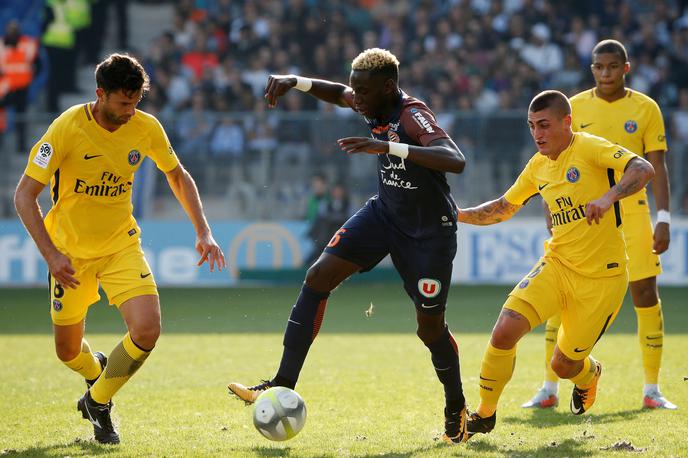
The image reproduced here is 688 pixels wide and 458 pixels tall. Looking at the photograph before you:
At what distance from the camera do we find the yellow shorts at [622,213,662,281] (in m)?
7.53

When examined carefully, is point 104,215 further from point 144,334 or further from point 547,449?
point 547,449

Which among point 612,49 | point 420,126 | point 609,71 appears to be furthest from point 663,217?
point 420,126

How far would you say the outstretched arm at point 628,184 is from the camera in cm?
573

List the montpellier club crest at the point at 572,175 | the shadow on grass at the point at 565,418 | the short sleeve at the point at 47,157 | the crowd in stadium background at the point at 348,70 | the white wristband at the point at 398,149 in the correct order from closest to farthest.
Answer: the white wristband at the point at 398,149, the short sleeve at the point at 47,157, the montpellier club crest at the point at 572,175, the shadow on grass at the point at 565,418, the crowd in stadium background at the point at 348,70

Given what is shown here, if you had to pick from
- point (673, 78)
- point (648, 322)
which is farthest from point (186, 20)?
point (648, 322)

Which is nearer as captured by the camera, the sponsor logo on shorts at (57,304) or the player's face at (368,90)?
the player's face at (368,90)

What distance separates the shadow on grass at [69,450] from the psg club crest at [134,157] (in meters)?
1.79

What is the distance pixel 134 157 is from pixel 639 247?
3833 mm

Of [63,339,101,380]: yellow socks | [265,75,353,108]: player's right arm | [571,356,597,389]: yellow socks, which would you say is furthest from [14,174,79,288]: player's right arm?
[571,356,597,389]: yellow socks

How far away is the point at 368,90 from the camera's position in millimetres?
5922

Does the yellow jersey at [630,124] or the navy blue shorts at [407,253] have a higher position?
the yellow jersey at [630,124]

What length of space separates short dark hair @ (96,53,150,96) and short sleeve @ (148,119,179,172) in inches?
21.6

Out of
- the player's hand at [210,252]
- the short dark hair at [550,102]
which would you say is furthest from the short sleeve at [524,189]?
the player's hand at [210,252]

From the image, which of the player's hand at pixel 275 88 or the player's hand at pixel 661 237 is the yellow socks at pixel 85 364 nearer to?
the player's hand at pixel 275 88
